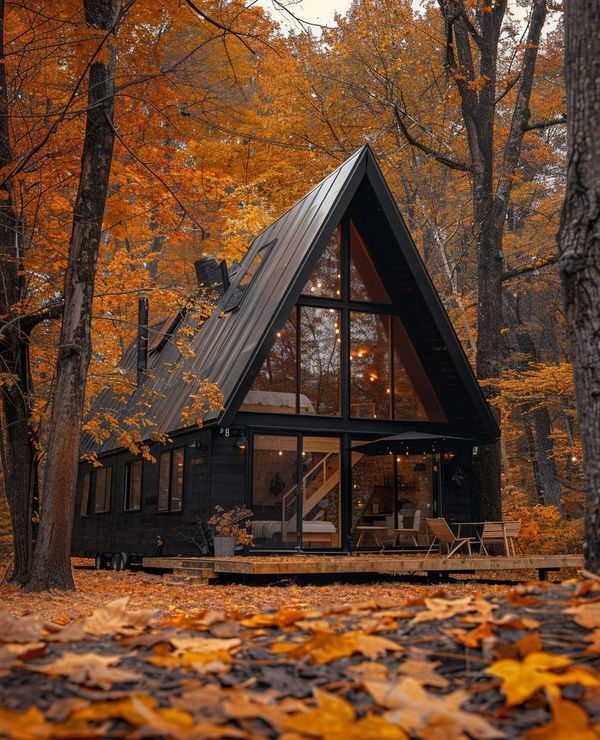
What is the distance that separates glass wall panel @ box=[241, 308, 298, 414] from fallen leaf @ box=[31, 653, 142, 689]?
457 inches

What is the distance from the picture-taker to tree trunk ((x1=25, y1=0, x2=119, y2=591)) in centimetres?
1034

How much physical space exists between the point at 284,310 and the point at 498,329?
5215 mm

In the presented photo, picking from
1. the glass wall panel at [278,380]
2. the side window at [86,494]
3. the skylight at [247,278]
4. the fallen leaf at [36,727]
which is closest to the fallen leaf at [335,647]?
the fallen leaf at [36,727]

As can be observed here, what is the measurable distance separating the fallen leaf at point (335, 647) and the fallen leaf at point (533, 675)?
43 centimetres

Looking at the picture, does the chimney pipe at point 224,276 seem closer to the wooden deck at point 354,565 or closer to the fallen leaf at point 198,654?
the wooden deck at point 354,565

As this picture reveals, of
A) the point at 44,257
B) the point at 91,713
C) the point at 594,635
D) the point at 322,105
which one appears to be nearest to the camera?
the point at 91,713

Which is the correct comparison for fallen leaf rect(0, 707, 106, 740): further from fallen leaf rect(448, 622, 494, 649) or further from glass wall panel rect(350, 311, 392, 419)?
glass wall panel rect(350, 311, 392, 419)

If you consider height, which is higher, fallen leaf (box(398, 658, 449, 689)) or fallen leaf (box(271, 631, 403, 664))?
fallen leaf (box(271, 631, 403, 664))

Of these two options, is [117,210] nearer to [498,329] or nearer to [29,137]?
[29,137]

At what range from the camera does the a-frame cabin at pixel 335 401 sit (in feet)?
47.2

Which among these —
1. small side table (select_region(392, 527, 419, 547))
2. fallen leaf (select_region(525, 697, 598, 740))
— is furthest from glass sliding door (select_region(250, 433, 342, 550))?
fallen leaf (select_region(525, 697, 598, 740))

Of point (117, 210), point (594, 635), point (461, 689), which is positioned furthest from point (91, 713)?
point (117, 210)

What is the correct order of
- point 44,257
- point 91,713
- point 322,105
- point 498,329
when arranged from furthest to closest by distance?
1. point 322,105
2. point 498,329
3. point 44,257
4. point 91,713

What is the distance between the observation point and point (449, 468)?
15.9m
